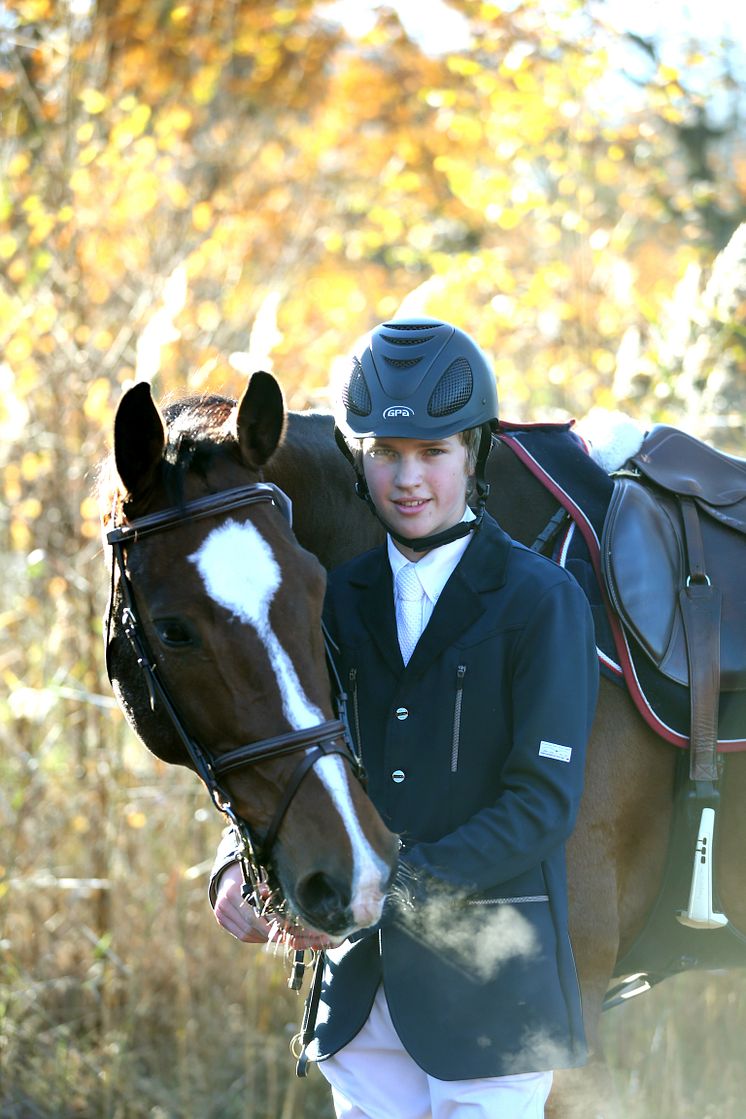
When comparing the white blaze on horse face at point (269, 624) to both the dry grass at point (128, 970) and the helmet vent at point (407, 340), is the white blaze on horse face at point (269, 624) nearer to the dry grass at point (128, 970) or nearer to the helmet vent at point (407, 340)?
the helmet vent at point (407, 340)

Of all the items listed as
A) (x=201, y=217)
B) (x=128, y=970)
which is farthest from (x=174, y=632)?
(x=201, y=217)

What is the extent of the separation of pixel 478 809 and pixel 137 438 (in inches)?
35.0

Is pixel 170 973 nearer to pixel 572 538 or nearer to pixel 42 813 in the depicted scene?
pixel 42 813

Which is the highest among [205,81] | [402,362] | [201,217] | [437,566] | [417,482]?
[205,81]

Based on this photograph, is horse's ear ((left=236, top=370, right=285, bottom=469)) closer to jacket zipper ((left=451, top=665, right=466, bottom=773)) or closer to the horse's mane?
the horse's mane

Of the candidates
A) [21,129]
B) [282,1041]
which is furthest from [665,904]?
[21,129]

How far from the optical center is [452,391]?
2078 mm

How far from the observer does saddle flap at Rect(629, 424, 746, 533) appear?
2600 mm

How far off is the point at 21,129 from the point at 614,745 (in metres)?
6.52

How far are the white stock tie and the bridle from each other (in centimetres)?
14

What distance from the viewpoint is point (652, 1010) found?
4016 mm

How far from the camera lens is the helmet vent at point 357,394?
6.91ft

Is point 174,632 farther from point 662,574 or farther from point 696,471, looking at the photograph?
point 696,471

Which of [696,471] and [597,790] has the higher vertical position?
[696,471]
